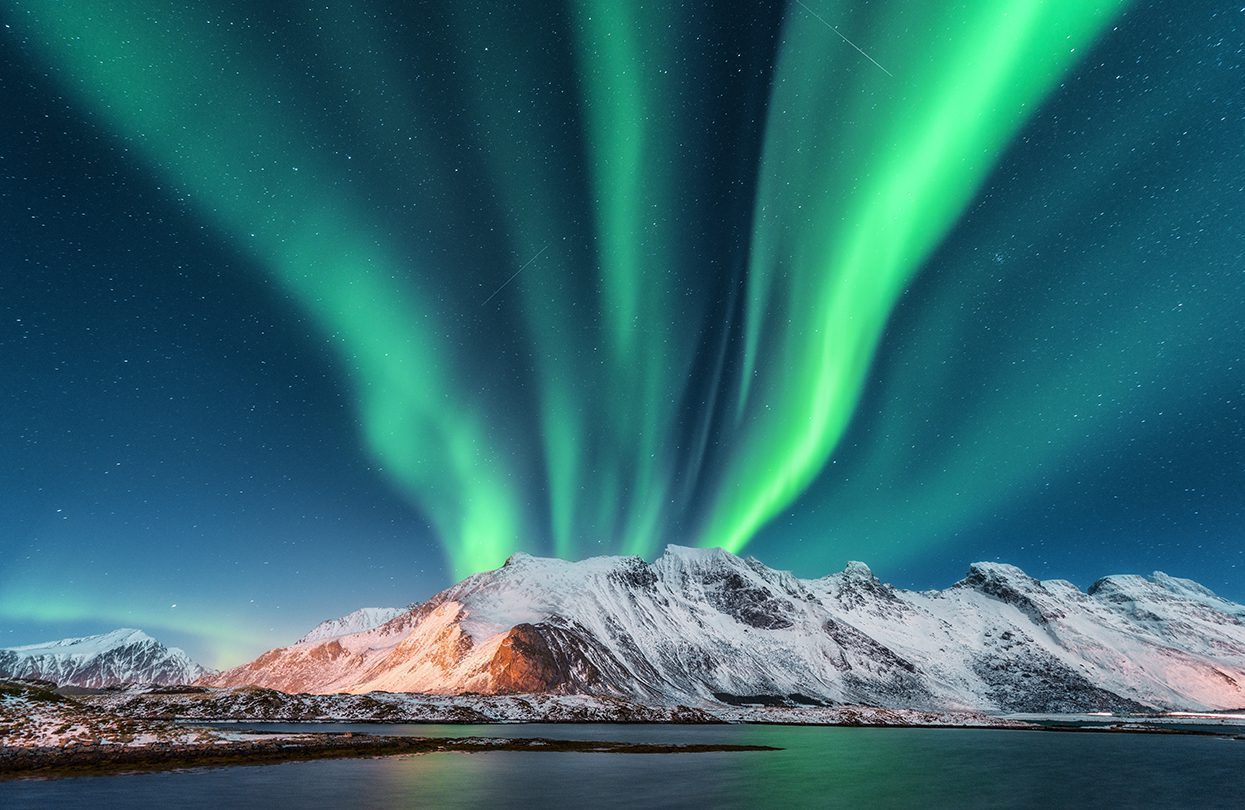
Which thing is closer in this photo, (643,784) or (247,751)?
(643,784)

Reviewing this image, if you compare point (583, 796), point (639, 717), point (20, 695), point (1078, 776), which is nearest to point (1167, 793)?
point (1078, 776)

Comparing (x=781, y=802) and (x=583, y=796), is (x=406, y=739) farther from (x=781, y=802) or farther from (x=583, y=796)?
(x=781, y=802)

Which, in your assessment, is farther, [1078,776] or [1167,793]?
[1078,776]

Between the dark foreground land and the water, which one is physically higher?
the dark foreground land

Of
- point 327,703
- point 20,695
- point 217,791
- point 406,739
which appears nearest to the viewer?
point 217,791

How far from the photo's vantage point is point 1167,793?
54500mm

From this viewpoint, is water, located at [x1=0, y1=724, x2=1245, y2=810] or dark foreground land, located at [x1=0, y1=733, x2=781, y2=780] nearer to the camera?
water, located at [x1=0, y1=724, x2=1245, y2=810]

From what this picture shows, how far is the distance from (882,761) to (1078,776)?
64.5ft

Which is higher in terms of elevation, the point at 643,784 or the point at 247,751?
the point at 247,751

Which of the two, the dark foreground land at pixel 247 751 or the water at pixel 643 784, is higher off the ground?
the dark foreground land at pixel 247 751

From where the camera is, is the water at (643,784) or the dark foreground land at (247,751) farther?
the dark foreground land at (247,751)

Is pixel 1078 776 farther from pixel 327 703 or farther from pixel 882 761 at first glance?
pixel 327 703

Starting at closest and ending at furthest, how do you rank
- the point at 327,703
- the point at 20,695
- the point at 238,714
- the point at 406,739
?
the point at 20,695, the point at 406,739, the point at 238,714, the point at 327,703

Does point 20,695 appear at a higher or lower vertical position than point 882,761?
higher
